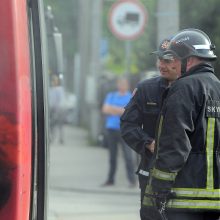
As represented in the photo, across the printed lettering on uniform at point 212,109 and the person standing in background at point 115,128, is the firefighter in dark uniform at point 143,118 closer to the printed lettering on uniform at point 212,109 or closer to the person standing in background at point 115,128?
the printed lettering on uniform at point 212,109

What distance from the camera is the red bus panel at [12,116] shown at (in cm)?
466

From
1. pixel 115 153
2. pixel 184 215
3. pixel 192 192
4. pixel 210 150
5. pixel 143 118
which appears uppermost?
pixel 210 150

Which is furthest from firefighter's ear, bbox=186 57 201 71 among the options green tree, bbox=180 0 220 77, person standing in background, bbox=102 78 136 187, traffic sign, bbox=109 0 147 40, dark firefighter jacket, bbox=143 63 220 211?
green tree, bbox=180 0 220 77

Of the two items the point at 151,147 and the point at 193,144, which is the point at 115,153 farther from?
the point at 193,144

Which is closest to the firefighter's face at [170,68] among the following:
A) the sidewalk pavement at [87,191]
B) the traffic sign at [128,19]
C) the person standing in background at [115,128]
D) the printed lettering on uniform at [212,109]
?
the printed lettering on uniform at [212,109]

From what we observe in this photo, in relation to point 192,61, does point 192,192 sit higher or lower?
lower

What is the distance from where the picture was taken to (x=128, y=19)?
14188 mm

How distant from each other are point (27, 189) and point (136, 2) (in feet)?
31.6

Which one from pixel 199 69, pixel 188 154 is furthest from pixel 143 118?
pixel 188 154

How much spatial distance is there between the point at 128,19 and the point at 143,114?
7814 millimetres

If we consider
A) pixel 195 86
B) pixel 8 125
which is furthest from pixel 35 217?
pixel 195 86

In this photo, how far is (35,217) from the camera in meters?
5.30

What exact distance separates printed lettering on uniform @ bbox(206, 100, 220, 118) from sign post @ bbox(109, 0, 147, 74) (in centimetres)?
856

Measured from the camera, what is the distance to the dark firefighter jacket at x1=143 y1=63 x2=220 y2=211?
5262mm
